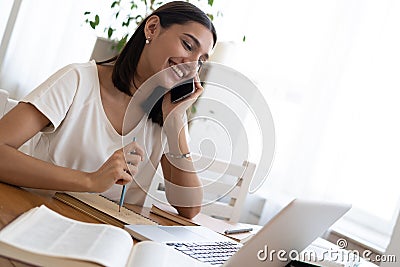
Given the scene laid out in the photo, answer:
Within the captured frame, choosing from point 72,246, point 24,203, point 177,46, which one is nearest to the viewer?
point 72,246

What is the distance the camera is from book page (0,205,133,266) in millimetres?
726

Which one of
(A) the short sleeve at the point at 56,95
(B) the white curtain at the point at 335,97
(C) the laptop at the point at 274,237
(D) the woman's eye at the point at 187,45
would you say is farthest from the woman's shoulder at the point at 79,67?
(B) the white curtain at the point at 335,97

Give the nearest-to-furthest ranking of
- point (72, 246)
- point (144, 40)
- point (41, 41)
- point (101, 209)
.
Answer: point (72, 246) → point (101, 209) → point (144, 40) → point (41, 41)

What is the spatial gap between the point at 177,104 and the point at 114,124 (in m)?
0.19

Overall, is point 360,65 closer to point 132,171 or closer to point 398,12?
point 398,12

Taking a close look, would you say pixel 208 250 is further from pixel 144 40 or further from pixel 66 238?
pixel 144 40

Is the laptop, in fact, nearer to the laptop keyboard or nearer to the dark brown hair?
the laptop keyboard

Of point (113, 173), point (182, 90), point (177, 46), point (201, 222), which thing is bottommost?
point (201, 222)

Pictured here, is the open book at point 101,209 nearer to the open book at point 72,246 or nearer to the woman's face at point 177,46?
the open book at point 72,246

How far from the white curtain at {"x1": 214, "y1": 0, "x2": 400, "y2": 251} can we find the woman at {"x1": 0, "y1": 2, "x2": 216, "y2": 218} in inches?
45.2

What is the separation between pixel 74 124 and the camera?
1462 millimetres

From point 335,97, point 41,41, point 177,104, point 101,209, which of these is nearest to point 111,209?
point 101,209

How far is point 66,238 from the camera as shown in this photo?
80 cm

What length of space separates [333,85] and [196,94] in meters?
1.27
